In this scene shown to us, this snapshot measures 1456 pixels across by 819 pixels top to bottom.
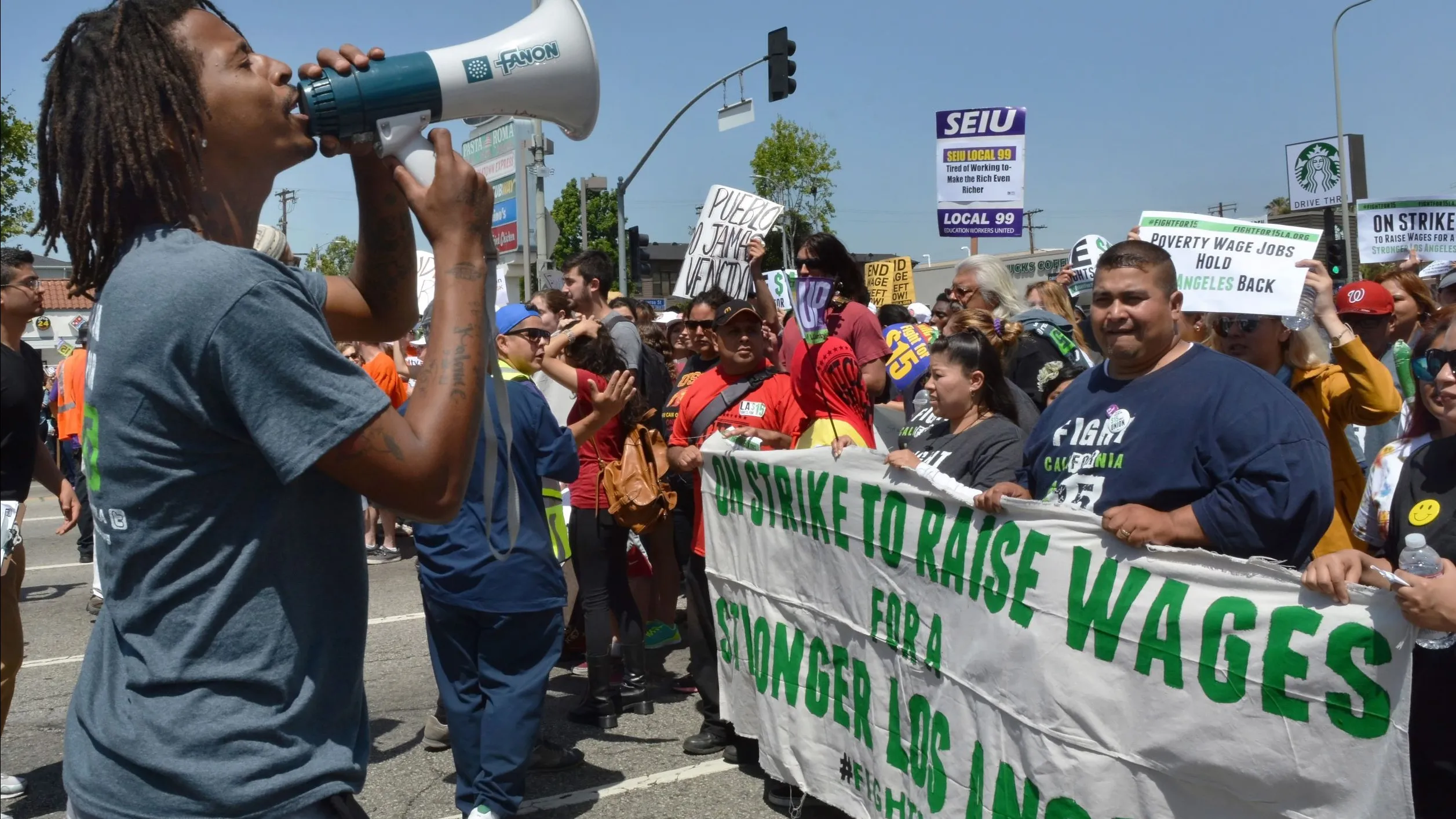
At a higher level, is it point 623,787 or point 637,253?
point 637,253

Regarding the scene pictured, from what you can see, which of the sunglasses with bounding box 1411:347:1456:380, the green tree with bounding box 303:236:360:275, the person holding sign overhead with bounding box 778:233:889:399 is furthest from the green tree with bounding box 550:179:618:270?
the sunglasses with bounding box 1411:347:1456:380

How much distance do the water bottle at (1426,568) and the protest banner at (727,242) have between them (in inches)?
190

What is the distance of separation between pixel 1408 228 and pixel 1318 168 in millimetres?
13507

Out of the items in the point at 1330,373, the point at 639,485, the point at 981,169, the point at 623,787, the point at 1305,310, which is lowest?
the point at 623,787

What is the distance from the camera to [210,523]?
57.4 inches

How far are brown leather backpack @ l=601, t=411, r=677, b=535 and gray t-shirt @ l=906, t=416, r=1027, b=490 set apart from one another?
59.2 inches

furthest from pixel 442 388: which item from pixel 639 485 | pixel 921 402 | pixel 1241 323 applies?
pixel 921 402

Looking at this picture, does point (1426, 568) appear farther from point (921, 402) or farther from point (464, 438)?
point (921, 402)

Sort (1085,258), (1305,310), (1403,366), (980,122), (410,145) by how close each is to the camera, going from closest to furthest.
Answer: (410,145) < (1305,310) < (1403,366) < (1085,258) < (980,122)

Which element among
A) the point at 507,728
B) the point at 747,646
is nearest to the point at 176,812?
the point at 507,728

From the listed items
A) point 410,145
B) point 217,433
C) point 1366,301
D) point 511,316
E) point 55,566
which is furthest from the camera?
point 55,566

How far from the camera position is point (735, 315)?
16.8ft

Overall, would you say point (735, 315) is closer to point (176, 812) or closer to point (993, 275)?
point (993, 275)

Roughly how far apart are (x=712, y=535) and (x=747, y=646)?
1.69 ft
